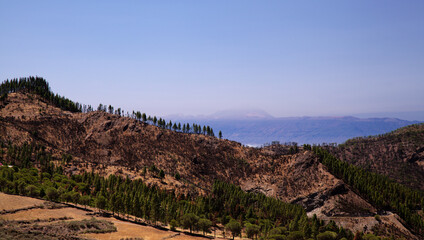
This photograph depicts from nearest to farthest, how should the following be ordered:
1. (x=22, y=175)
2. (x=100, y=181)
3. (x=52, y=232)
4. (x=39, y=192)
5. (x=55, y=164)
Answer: (x=52, y=232) < (x=39, y=192) < (x=22, y=175) < (x=100, y=181) < (x=55, y=164)

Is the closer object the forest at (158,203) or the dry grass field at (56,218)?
the dry grass field at (56,218)

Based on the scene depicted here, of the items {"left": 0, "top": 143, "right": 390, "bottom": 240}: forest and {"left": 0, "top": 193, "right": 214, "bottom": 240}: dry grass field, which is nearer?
{"left": 0, "top": 193, "right": 214, "bottom": 240}: dry grass field

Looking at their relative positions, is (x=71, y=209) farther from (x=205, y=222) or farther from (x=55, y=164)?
(x=55, y=164)

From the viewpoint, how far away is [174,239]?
99.6 m

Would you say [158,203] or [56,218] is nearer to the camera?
[56,218]

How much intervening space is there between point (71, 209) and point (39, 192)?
69.0ft

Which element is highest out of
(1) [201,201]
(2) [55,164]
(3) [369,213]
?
(2) [55,164]

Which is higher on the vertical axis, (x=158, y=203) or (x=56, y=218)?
(x=56, y=218)

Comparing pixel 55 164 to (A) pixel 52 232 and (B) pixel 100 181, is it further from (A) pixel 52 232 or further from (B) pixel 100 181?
(A) pixel 52 232

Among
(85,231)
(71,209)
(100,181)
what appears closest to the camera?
(85,231)

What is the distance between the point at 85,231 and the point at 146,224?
97.7 feet

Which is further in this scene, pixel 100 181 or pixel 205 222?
pixel 100 181

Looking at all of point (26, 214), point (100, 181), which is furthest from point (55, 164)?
point (26, 214)

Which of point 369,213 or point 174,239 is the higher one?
point 174,239
